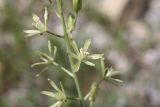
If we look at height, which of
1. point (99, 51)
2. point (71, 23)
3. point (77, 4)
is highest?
point (77, 4)

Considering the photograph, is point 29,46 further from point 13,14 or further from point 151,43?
point 151,43

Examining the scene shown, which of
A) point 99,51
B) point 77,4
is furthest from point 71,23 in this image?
point 99,51

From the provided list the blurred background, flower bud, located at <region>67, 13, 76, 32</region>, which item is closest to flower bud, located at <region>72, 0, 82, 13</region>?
flower bud, located at <region>67, 13, 76, 32</region>

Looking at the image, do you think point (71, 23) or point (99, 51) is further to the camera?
point (99, 51)

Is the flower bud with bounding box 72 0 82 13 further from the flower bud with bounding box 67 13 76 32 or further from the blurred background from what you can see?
the blurred background

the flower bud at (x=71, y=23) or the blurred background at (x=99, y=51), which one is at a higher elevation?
the flower bud at (x=71, y=23)

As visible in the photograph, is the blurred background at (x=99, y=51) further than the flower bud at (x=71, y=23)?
Yes

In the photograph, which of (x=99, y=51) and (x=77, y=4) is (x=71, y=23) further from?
(x=99, y=51)

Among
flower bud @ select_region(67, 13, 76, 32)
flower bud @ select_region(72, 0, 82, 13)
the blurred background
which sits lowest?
the blurred background

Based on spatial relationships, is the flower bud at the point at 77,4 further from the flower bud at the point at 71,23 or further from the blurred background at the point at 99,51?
the blurred background at the point at 99,51

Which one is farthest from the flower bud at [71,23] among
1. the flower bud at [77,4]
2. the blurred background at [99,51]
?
the blurred background at [99,51]
